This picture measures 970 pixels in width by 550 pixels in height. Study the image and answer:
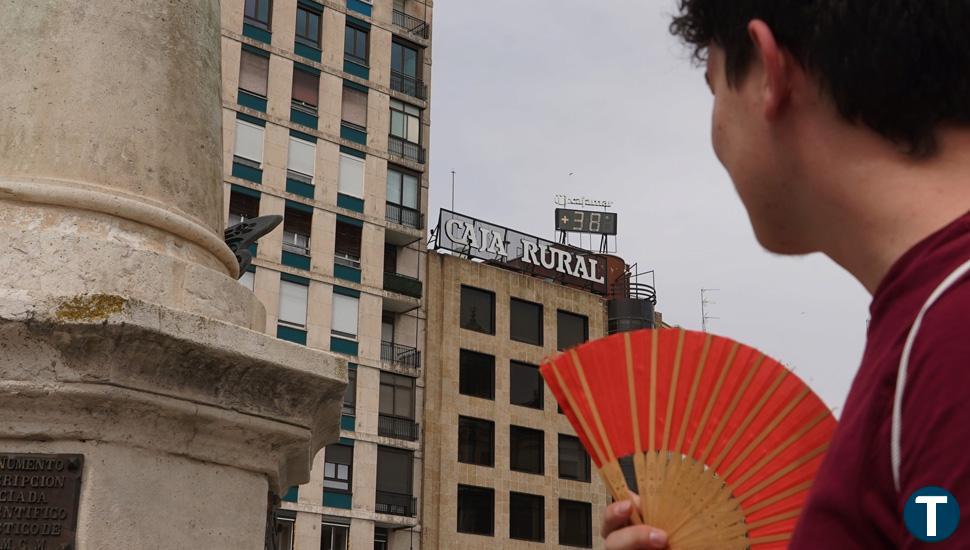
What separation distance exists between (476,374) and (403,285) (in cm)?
379

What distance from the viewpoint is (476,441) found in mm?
37062

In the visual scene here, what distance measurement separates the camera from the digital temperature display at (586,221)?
46938 millimetres

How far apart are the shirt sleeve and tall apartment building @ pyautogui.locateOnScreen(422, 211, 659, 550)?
3494 cm

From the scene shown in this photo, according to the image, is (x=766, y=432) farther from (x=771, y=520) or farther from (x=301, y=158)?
(x=301, y=158)

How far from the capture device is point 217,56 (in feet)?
19.3

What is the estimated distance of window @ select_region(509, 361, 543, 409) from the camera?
127ft

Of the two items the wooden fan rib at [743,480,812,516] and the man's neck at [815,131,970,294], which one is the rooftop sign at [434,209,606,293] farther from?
the man's neck at [815,131,970,294]

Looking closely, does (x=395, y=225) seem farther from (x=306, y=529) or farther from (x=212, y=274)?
(x=212, y=274)

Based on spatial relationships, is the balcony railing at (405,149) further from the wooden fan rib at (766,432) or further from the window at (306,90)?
the wooden fan rib at (766,432)

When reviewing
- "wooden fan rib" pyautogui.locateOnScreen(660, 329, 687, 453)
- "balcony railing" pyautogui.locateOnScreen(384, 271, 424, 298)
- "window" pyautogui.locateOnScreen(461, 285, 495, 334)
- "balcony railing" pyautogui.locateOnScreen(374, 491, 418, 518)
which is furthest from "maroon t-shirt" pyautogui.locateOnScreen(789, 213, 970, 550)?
"window" pyautogui.locateOnScreen(461, 285, 495, 334)

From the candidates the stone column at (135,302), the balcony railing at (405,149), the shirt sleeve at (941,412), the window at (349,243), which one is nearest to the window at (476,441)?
the window at (349,243)

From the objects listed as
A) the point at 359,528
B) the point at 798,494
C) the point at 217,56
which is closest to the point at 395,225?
the point at 359,528

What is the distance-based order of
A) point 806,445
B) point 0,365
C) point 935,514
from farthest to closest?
point 0,365
point 806,445
point 935,514

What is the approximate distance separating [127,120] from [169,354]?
1246 mm
